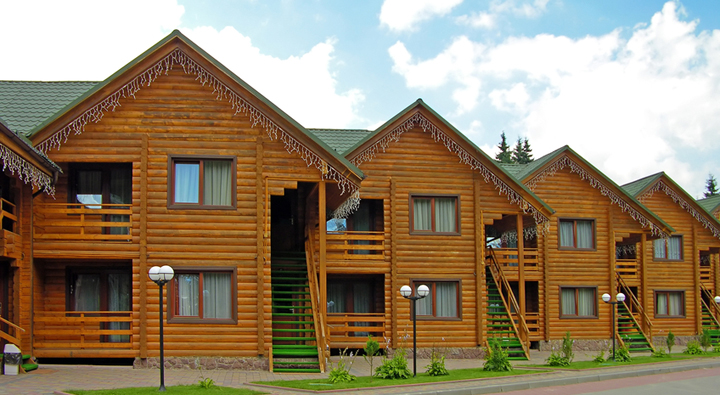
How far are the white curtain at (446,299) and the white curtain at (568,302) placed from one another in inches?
279

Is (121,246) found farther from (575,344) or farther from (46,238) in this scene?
(575,344)

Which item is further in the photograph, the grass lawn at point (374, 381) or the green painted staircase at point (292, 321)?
the green painted staircase at point (292, 321)

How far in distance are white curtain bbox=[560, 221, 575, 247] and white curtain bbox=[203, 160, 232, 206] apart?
50.1 feet

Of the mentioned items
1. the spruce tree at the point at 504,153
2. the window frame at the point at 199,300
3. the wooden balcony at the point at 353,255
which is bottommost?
the window frame at the point at 199,300

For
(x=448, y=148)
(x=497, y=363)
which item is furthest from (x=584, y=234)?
(x=497, y=363)

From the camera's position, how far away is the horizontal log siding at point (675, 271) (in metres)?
31.3

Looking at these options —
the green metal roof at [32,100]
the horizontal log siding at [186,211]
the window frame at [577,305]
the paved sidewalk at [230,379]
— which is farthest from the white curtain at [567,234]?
the green metal roof at [32,100]

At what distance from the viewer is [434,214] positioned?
917 inches

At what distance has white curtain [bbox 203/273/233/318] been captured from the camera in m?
18.6

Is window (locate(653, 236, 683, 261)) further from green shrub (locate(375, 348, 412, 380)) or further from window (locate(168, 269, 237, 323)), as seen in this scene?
window (locate(168, 269, 237, 323))

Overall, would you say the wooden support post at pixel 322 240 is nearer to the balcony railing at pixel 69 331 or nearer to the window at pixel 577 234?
the balcony railing at pixel 69 331

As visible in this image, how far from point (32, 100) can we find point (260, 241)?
864 centimetres

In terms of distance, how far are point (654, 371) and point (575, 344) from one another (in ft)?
26.0

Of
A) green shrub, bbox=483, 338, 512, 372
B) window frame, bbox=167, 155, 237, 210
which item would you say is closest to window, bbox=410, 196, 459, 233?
green shrub, bbox=483, 338, 512, 372
